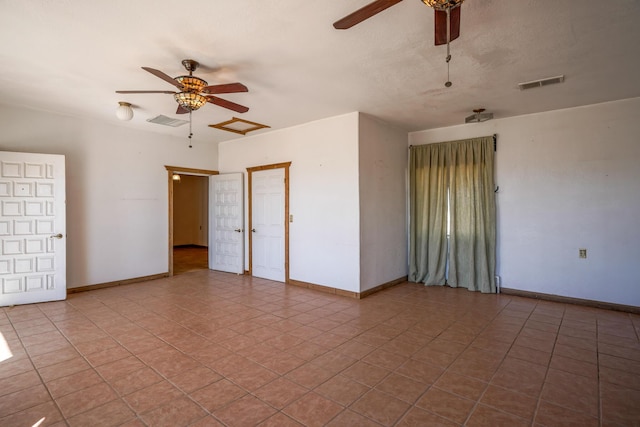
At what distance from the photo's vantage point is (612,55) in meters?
3.07

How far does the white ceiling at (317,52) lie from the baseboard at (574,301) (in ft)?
9.20

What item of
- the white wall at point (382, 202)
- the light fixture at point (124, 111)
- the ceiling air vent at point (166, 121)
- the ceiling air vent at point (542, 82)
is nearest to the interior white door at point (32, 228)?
the light fixture at point (124, 111)

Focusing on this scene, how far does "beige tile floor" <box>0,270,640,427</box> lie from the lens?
86.1 inches

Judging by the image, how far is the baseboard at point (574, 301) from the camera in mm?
4312

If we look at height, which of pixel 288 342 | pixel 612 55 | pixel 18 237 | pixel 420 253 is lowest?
pixel 288 342

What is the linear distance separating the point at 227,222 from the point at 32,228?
3084 mm

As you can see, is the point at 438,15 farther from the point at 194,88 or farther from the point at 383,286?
the point at 383,286

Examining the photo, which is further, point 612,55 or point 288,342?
point 288,342

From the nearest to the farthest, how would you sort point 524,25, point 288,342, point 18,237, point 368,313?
point 524,25
point 288,342
point 368,313
point 18,237

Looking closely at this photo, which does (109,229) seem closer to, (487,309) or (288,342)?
(288,342)

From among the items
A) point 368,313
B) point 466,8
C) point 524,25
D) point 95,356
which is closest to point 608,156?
point 524,25

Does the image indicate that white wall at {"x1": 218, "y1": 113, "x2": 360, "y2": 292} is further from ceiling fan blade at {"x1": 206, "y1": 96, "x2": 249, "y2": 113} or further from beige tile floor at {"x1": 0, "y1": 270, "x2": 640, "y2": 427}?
ceiling fan blade at {"x1": 206, "y1": 96, "x2": 249, "y2": 113}

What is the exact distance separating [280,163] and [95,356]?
13.0ft

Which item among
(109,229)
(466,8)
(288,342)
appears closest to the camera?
(466,8)
